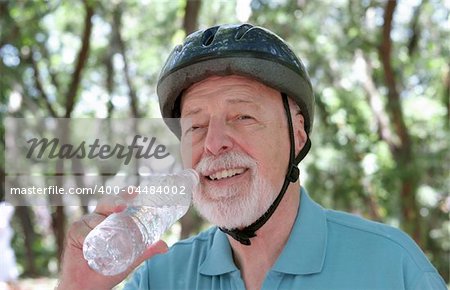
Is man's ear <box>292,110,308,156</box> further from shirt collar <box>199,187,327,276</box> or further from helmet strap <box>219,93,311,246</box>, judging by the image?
shirt collar <box>199,187,327,276</box>

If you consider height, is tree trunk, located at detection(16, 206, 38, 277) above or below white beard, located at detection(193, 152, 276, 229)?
below

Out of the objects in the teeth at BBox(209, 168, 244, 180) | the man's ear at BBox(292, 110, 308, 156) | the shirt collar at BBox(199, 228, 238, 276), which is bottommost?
the shirt collar at BBox(199, 228, 238, 276)

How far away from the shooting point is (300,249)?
8.48ft

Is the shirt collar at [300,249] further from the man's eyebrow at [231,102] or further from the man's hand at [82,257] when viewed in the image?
the man's eyebrow at [231,102]

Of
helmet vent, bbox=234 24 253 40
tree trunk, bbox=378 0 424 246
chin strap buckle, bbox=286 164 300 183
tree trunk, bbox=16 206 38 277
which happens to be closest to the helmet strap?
chin strap buckle, bbox=286 164 300 183

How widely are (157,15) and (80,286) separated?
1456 cm

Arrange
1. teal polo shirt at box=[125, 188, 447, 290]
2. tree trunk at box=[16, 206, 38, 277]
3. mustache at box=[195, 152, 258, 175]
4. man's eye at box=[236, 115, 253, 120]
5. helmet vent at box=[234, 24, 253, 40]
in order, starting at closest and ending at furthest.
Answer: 1. teal polo shirt at box=[125, 188, 447, 290]
2. mustache at box=[195, 152, 258, 175]
3. man's eye at box=[236, 115, 253, 120]
4. helmet vent at box=[234, 24, 253, 40]
5. tree trunk at box=[16, 206, 38, 277]

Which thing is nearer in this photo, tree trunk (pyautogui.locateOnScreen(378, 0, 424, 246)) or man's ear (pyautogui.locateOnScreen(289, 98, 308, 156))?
man's ear (pyautogui.locateOnScreen(289, 98, 308, 156))

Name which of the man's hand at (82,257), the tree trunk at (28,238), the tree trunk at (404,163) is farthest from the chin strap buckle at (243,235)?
the tree trunk at (28,238)

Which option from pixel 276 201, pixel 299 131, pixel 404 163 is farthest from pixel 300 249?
pixel 404 163

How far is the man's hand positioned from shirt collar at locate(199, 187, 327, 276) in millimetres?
374

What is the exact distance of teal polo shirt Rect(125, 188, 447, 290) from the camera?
2.40 metres

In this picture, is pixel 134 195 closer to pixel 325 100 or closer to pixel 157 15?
pixel 325 100

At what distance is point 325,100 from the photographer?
475 inches
